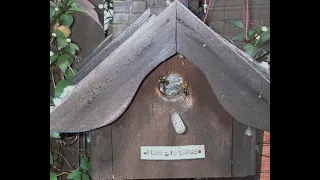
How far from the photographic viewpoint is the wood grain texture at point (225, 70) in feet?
2.50

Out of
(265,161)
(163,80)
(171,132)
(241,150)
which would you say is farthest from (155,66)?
(265,161)

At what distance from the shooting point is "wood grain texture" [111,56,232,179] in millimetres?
876

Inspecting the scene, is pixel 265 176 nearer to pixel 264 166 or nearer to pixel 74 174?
pixel 264 166

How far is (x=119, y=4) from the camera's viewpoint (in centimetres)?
120

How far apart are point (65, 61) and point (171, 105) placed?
53 centimetres

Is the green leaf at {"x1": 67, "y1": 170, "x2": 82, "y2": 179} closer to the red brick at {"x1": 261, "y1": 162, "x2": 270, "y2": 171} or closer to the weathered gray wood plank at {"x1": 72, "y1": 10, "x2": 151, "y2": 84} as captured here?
the weathered gray wood plank at {"x1": 72, "y1": 10, "x2": 151, "y2": 84}

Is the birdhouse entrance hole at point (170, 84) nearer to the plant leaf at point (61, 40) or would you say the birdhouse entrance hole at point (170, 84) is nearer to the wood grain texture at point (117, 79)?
the wood grain texture at point (117, 79)

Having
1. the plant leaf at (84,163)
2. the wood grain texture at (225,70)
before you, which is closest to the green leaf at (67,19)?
the plant leaf at (84,163)

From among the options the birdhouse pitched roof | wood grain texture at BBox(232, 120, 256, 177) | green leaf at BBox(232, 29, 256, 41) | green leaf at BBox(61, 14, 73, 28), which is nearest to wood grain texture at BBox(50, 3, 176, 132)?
the birdhouse pitched roof

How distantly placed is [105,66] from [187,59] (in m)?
0.17

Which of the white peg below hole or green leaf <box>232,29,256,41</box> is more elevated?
green leaf <box>232,29,256,41</box>

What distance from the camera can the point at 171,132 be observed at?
90 centimetres

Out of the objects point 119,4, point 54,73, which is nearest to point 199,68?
point 119,4

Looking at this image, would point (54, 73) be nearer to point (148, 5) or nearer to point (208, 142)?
point (148, 5)
